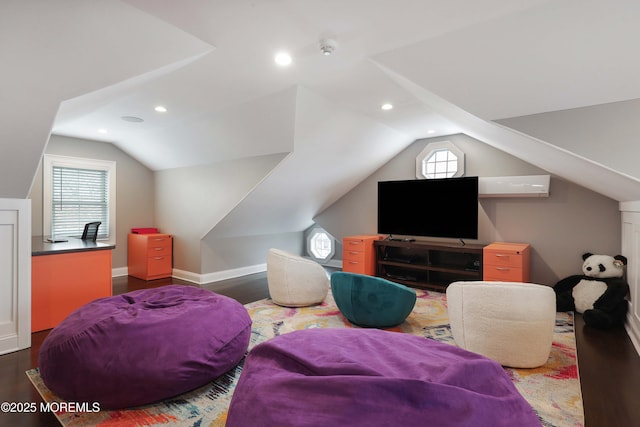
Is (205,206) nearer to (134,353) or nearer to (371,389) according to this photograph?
(134,353)

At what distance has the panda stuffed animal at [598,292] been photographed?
11.2ft

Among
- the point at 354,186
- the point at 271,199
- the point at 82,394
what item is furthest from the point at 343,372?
the point at 354,186

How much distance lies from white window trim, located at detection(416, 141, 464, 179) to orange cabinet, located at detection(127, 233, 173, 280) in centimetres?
449

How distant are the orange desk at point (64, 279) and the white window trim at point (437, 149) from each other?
4626mm

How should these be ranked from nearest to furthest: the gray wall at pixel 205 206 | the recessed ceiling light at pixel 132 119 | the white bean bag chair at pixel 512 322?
the white bean bag chair at pixel 512 322 → the recessed ceiling light at pixel 132 119 → the gray wall at pixel 205 206

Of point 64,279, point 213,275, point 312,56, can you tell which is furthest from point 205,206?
point 312,56

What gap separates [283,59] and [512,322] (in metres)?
2.74

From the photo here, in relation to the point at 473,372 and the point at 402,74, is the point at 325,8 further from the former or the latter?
the point at 473,372

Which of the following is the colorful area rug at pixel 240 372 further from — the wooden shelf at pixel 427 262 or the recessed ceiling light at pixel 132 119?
the recessed ceiling light at pixel 132 119

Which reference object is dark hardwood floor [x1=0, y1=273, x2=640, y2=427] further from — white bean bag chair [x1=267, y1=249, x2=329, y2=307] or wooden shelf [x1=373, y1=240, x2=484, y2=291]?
white bean bag chair [x1=267, y1=249, x2=329, y2=307]

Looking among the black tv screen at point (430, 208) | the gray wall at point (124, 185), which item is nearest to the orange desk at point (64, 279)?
the gray wall at point (124, 185)

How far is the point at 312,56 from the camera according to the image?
107 inches

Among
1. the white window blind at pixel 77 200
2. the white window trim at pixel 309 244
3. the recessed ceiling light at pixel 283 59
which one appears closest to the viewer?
the recessed ceiling light at pixel 283 59

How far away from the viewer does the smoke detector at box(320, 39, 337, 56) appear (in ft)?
7.86
